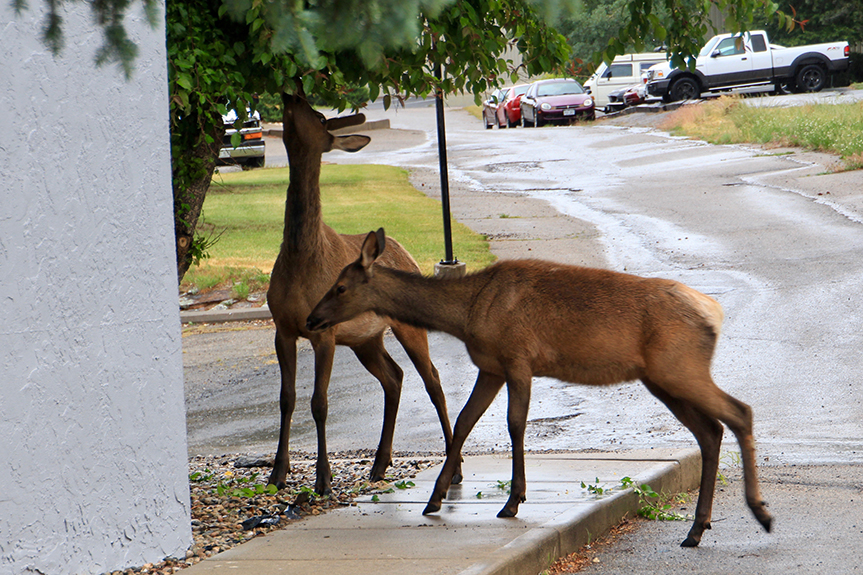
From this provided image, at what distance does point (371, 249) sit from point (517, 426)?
136cm

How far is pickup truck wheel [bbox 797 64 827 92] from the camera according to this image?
39.3 m

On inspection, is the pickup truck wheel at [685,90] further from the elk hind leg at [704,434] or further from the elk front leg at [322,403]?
the elk hind leg at [704,434]

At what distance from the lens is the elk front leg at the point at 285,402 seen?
7180 mm

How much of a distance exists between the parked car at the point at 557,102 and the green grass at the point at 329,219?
13144mm

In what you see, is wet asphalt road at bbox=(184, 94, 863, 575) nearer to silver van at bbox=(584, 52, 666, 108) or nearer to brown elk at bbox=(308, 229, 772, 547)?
brown elk at bbox=(308, 229, 772, 547)

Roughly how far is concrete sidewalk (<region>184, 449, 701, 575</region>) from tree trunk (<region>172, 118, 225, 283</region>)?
2.31m

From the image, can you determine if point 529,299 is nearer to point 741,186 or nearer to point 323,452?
point 323,452

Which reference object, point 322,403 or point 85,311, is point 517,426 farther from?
point 85,311

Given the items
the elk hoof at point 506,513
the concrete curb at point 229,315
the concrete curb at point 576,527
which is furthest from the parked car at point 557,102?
the elk hoof at point 506,513

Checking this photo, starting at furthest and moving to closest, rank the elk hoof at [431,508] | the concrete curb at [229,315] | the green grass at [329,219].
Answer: the green grass at [329,219] < the concrete curb at [229,315] < the elk hoof at [431,508]

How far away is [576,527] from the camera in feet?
19.4

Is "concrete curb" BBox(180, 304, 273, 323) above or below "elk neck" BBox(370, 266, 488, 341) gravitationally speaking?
below

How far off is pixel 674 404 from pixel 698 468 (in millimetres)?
1363

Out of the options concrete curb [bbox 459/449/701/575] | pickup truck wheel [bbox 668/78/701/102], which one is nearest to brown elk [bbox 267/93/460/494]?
concrete curb [bbox 459/449/701/575]
